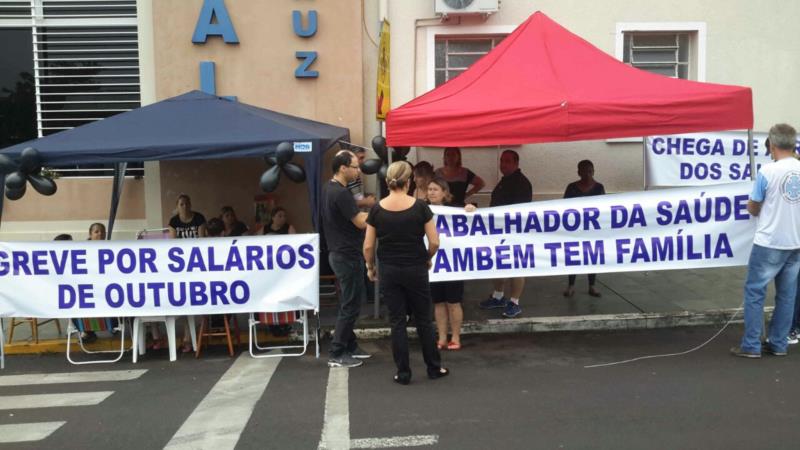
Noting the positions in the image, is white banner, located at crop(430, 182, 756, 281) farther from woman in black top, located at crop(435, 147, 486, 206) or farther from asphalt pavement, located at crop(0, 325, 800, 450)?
woman in black top, located at crop(435, 147, 486, 206)

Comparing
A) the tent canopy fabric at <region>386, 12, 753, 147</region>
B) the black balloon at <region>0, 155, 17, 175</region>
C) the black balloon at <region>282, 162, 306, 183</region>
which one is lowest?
the black balloon at <region>282, 162, 306, 183</region>

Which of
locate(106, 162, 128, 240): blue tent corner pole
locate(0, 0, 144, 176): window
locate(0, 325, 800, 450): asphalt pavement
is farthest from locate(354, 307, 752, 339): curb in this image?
locate(0, 0, 144, 176): window

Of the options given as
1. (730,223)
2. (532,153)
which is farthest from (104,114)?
(730,223)

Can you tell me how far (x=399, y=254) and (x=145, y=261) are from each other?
277 centimetres

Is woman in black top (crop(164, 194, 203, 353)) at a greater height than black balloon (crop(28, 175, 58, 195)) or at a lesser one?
lesser

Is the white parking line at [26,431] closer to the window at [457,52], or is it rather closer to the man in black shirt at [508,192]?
the man in black shirt at [508,192]

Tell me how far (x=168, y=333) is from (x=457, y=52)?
18.6 feet

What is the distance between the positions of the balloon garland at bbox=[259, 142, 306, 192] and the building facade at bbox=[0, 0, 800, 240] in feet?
8.79

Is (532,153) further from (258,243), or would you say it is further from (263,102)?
(258,243)

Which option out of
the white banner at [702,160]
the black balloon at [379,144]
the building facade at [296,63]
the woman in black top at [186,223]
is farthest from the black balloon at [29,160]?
the white banner at [702,160]

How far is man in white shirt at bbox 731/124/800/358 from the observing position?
592 cm

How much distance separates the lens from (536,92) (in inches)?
263

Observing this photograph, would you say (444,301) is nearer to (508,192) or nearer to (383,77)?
(508,192)

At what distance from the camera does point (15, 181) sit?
21.3 feet
